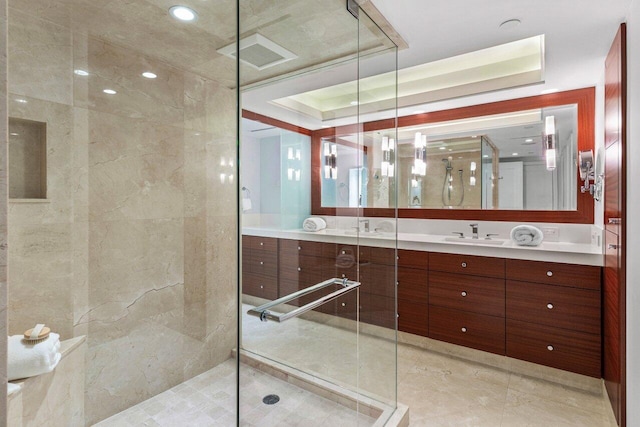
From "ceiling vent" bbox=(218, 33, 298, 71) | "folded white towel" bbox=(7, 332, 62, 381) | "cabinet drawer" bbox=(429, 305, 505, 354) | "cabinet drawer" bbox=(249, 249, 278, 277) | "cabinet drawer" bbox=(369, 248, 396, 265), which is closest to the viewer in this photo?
"ceiling vent" bbox=(218, 33, 298, 71)

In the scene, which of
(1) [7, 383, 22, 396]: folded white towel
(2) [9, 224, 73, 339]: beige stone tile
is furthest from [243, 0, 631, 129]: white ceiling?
(1) [7, 383, 22, 396]: folded white towel

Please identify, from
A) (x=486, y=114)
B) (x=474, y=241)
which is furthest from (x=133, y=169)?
(x=486, y=114)

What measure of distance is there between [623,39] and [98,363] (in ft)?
10.7

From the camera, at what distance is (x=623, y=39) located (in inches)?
65.8

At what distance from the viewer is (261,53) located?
1.40 m

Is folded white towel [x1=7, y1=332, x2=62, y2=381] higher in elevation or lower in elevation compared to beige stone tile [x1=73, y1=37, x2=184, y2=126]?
lower

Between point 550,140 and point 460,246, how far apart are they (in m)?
1.19

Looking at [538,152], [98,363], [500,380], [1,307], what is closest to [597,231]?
[538,152]

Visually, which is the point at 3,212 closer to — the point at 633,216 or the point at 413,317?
the point at 633,216

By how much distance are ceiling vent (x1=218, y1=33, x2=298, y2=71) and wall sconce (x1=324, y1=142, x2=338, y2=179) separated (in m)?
0.52

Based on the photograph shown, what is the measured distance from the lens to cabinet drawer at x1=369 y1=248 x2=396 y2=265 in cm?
202

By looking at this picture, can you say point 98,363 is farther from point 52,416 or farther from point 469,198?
point 469,198

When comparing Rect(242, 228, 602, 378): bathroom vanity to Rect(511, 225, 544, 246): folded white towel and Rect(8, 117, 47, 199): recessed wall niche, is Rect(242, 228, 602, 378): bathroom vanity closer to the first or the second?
Rect(511, 225, 544, 246): folded white towel

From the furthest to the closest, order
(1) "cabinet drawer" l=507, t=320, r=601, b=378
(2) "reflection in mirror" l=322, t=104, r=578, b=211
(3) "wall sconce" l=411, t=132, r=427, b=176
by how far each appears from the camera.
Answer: (3) "wall sconce" l=411, t=132, r=427, b=176 → (2) "reflection in mirror" l=322, t=104, r=578, b=211 → (1) "cabinet drawer" l=507, t=320, r=601, b=378
